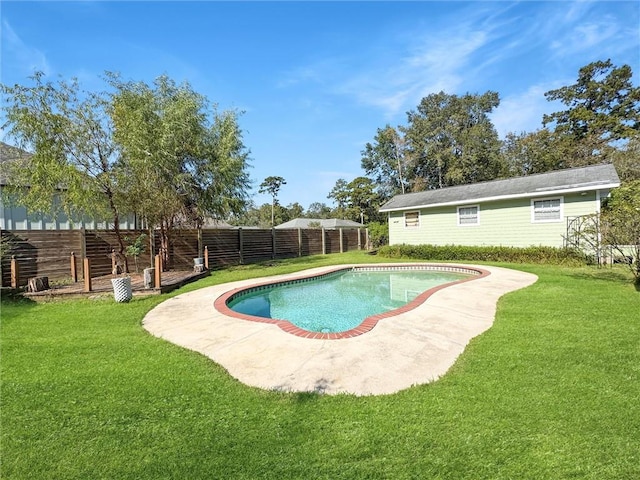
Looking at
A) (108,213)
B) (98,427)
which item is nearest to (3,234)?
(108,213)

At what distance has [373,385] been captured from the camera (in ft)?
10.9

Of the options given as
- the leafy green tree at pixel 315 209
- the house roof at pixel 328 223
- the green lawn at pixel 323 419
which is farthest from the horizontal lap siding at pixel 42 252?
the leafy green tree at pixel 315 209

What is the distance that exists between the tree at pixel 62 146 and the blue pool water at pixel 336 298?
5517 millimetres

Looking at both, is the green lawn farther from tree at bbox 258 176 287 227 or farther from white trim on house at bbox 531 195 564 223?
tree at bbox 258 176 287 227

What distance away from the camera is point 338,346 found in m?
4.37

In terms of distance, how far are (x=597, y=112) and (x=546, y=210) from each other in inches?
1046

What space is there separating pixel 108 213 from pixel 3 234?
270cm

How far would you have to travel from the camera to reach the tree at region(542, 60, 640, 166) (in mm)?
28094

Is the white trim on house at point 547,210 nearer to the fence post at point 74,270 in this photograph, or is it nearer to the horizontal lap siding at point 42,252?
the fence post at point 74,270

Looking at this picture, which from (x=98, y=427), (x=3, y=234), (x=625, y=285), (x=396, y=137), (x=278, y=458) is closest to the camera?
(x=278, y=458)

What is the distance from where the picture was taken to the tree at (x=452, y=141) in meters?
35.2

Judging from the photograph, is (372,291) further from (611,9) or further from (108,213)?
(611,9)

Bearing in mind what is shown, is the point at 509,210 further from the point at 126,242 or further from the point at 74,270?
the point at 74,270

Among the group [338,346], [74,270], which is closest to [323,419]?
[338,346]
